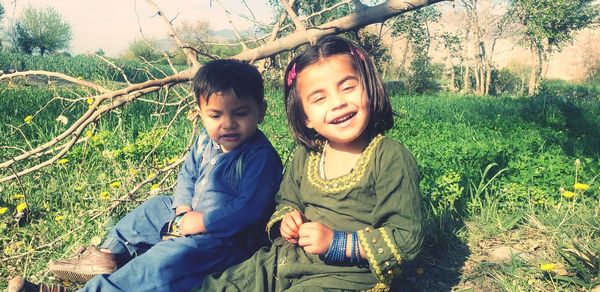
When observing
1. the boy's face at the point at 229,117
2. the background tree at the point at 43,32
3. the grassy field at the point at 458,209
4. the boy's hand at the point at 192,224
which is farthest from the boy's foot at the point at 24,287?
the background tree at the point at 43,32

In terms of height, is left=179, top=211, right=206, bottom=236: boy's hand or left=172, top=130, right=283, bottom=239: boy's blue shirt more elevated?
left=172, top=130, right=283, bottom=239: boy's blue shirt

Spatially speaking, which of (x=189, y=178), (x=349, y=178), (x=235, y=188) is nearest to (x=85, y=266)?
(x=189, y=178)

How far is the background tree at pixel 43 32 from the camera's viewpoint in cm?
4747

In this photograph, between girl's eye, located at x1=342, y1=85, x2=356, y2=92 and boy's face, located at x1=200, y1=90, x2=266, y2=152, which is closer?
girl's eye, located at x1=342, y1=85, x2=356, y2=92

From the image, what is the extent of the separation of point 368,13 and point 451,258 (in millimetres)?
1312

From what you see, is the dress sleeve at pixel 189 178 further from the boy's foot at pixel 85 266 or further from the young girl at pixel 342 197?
the young girl at pixel 342 197

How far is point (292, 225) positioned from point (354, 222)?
0.75 ft

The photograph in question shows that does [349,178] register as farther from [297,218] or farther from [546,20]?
[546,20]

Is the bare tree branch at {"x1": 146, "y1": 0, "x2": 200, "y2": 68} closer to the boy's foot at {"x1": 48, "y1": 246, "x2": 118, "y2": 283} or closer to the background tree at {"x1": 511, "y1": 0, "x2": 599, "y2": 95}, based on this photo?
the boy's foot at {"x1": 48, "y1": 246, "x2": 118, "y2": 283}

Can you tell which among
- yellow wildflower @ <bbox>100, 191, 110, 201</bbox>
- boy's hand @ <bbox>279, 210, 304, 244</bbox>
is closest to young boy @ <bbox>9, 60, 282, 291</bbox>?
boy's hand @ <bbox>279, 210, 304, 244</bbox>

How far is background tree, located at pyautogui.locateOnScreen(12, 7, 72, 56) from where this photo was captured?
1869 inches

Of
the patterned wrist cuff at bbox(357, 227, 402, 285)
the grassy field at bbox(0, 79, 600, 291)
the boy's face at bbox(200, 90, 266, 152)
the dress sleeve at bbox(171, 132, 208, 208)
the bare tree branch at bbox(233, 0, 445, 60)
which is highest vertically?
the bare tree branch at bbox(233, 0, 445, 60)

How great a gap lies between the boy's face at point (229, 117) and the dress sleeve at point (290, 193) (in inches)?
10.2

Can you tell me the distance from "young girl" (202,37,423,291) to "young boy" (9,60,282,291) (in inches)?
5.3
